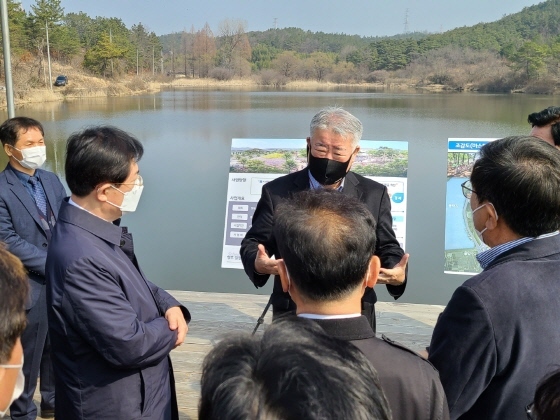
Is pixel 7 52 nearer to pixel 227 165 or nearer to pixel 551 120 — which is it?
pixel 227 165

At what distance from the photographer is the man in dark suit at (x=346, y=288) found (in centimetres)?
92

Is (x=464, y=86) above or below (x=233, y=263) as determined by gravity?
above

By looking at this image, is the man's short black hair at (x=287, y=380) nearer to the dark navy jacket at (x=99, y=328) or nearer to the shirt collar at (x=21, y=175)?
the dark navy jacket at (x=99, y=328)

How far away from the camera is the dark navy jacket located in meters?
1.38

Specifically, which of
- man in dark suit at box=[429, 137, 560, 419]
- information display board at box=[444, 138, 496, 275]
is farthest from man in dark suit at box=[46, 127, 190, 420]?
information display board at box=[444, 138, 496, 275]

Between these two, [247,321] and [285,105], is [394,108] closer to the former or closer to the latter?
[285,105]

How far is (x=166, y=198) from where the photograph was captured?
550 centimetres

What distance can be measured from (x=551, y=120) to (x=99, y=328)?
2.27 m

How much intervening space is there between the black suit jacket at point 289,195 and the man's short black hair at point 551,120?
0.99 m

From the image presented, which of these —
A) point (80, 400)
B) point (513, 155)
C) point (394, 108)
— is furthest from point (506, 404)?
point (394, 108)

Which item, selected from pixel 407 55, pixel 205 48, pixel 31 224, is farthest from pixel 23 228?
pixel 205 48

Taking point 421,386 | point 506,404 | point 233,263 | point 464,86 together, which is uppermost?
point 464,86

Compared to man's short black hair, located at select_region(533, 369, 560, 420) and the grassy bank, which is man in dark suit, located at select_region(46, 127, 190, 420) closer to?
man's short black hair, located at select_region(533, 369, 560, 420)

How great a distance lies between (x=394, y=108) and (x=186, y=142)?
2.80 meters
